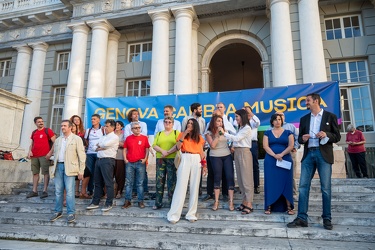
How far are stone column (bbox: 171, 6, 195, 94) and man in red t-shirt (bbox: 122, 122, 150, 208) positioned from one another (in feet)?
21.2

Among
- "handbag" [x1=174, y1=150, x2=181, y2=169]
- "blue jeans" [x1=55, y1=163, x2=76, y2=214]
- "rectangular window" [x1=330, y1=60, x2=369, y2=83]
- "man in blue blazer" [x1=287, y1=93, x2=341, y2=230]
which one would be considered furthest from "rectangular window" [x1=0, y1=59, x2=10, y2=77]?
"man in blue blazer" [x1=287, y1=93, x2=341, y2=230]

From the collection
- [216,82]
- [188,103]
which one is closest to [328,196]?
[188,103]

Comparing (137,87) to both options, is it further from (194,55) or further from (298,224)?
(298,224)

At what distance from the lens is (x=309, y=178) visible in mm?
4270

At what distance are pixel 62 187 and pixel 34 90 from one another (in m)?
12.6

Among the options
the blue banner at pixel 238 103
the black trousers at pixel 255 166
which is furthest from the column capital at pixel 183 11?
the black trousers at pixel 255 166

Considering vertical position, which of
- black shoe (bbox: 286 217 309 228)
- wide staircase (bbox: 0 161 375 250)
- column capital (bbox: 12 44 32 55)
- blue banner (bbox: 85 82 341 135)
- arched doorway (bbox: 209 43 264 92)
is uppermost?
arched doorway (bbox: 209 43 264 92)

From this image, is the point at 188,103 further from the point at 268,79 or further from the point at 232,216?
the point at 268,79

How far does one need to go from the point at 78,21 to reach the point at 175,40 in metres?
5.39

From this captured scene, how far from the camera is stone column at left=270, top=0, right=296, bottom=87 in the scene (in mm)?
11141

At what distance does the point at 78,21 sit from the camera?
563 inches

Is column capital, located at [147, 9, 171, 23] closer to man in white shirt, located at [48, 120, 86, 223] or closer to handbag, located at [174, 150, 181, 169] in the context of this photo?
man in white shirt, located at [48, 120, 86, 223]

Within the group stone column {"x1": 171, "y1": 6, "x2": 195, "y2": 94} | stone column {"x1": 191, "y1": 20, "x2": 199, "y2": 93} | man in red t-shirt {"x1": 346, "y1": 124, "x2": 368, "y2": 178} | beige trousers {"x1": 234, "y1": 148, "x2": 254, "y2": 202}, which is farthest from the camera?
stone column {"x1": 191, "y1": 20, "x2": 199, "y2": 93}

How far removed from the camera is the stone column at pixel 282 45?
36.6 feet
